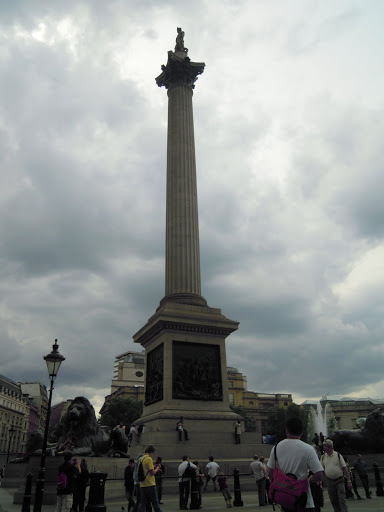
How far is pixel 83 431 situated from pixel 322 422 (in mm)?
79910

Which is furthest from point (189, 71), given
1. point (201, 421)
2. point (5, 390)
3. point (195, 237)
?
point (5, 390)

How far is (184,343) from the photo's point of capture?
2405cm

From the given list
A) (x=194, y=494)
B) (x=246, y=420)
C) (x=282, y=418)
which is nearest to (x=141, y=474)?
(x=194, y=494)

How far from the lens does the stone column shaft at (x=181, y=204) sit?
2769cm

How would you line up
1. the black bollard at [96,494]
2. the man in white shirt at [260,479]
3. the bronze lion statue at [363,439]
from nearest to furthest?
the black bollard at [96,494], the man in white shirt at [260,479], the bronze lion statue at [363,439]

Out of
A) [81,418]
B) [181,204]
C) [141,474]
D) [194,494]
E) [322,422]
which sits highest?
[181,204]

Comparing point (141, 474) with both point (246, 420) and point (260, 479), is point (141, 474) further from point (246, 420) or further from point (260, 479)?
point (246, 420)

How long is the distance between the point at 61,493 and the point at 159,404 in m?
12.9

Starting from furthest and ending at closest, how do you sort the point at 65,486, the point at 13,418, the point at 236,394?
the point at 13,418, the point at 236,394, the point at 65,486

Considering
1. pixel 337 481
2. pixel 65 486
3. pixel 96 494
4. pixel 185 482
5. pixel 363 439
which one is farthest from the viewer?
pixel 363 439

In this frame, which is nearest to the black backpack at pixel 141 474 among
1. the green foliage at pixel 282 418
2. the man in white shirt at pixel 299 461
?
the man in white shirt at pixel 299 461

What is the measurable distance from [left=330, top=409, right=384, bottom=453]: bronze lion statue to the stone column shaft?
11796 mm

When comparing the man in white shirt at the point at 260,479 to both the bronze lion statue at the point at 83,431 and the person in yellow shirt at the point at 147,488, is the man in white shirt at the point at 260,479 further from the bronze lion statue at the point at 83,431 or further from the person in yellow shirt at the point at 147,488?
the bronze lion statue at the point at 83,431

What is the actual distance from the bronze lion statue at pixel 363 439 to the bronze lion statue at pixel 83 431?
1113 centimetres
